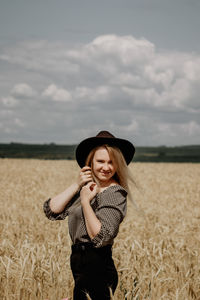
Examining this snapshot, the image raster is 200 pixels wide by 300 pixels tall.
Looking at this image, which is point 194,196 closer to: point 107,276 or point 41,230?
point 41,230

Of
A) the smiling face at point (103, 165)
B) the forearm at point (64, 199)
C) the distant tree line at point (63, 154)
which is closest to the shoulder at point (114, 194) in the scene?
the smiling face at point (103, 165)

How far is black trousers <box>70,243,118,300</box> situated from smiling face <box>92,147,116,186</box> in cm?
51

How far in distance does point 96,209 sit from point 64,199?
300 millimetres

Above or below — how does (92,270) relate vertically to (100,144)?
below

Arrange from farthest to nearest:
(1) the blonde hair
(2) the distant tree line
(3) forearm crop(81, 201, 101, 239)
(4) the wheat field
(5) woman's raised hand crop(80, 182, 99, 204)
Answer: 1. (2) the distant tree line
2. (4) the wheat field
3. (1) the blonde hair
4. (5) woman's raised hand crop(80, 182, 99, 204)
5. (3) forearm crop(81, 201, 101, 239)

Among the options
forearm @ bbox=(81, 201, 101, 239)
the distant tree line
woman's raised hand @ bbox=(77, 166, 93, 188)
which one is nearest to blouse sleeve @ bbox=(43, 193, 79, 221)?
woman's raised hand @ bbox=(77, 166, 93, 188)

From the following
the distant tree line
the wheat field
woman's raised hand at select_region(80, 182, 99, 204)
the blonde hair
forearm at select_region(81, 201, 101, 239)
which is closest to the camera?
forearm at select_region(81, 201, 101, 239)

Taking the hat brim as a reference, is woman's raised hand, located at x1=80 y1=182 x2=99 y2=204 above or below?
below

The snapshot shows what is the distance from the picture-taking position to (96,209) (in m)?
2.97

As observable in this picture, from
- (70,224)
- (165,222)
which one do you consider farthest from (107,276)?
(165,222)

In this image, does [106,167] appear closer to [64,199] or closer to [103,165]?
[103,165]

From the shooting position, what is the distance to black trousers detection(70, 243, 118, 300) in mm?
2920

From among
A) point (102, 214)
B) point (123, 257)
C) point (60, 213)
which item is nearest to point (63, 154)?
point (123, 257)

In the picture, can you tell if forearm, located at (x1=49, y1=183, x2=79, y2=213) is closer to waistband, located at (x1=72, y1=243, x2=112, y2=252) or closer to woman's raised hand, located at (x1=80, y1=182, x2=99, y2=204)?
woman's raised hand, located at (x1=80, y1=182, x2=99, y2=204)
